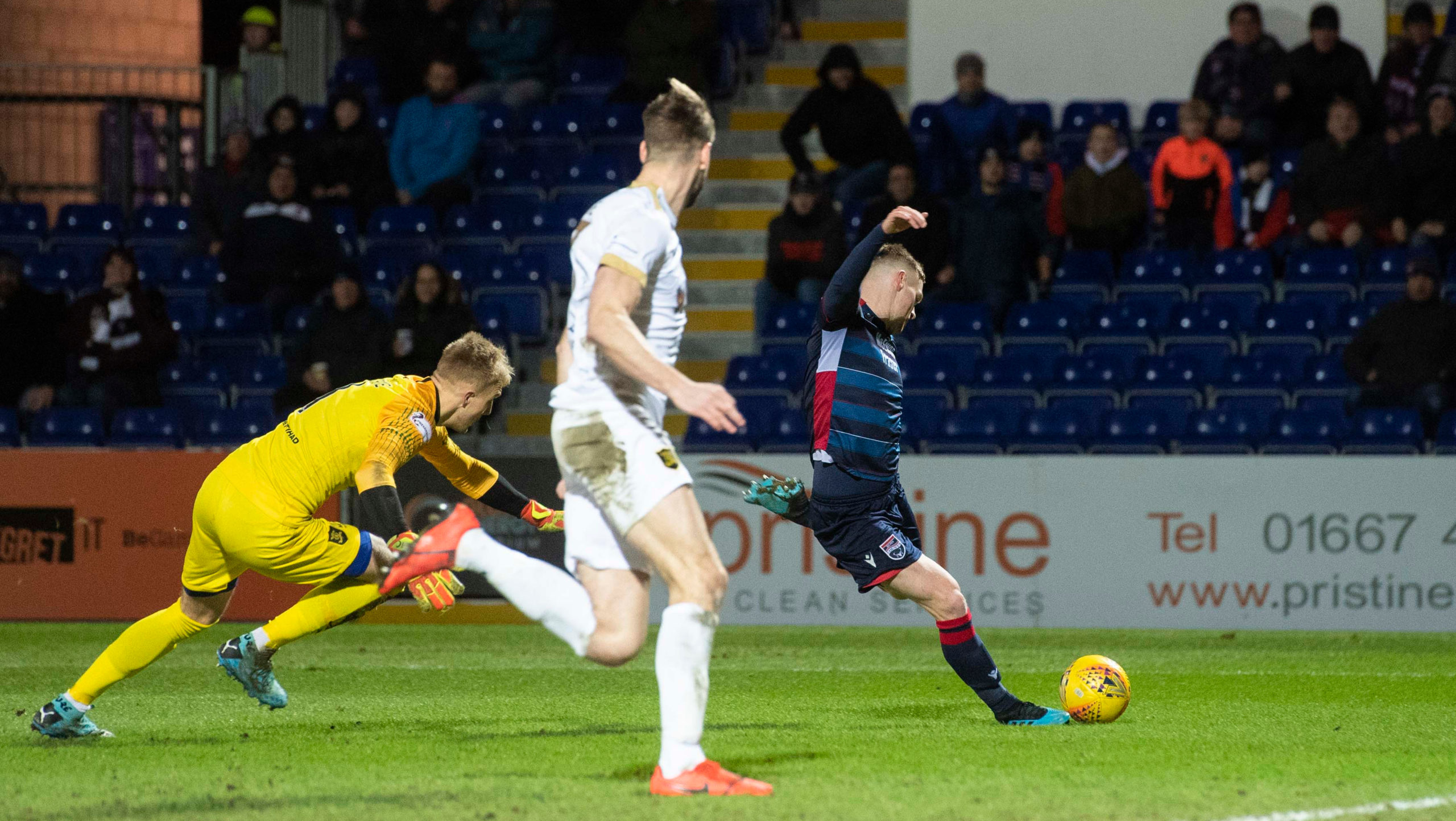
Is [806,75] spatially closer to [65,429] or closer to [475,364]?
[65,429]

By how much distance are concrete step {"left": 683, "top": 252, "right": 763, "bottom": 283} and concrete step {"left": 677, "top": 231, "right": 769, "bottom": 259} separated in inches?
6.2

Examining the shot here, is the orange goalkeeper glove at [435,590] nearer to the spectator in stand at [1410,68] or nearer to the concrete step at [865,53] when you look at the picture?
the spectator in stand at [1410,68]

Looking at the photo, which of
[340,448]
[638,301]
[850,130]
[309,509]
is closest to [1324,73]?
[850,130]

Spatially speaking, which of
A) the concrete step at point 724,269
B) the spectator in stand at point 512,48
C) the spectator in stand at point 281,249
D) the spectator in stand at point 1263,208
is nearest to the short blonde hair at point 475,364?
the spectator in stand at point 281,249

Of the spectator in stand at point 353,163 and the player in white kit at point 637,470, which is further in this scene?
the spectator in stand at point 353,163

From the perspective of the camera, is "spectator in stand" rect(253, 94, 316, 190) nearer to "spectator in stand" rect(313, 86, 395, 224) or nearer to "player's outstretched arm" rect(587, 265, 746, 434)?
"spectator in stand" rect(313, 86, 395, 224)

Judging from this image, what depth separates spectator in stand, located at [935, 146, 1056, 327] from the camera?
1478 cm

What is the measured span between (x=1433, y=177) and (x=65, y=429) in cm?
1176

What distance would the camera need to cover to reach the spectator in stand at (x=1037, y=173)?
15.2 metres

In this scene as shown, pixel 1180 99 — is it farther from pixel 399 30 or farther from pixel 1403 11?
pixel 399 30

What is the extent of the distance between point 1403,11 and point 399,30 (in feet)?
33.7

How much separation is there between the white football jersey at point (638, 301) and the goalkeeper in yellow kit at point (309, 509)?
4.64 ft

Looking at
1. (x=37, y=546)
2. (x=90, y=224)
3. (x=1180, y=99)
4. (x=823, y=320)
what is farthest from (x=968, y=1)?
(x=823, y=320)

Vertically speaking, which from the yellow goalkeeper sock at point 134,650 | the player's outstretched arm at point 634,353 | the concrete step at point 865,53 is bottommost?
the yellow goalkeeper sock at point 134,650
